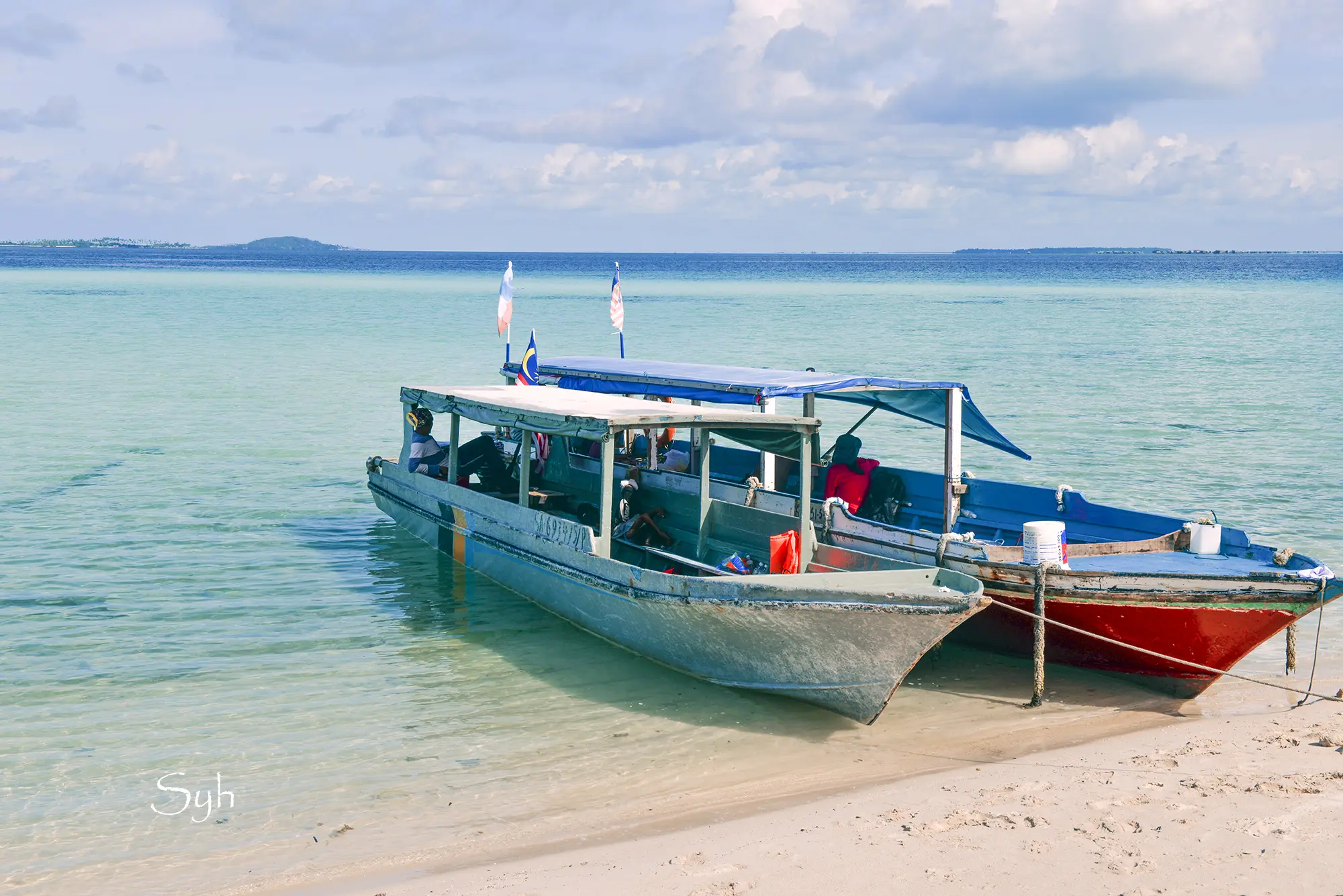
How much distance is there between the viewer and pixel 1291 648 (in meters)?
9.66

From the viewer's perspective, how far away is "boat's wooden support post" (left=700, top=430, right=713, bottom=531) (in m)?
11.3

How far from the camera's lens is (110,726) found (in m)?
9.31

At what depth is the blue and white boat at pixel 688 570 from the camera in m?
8.84

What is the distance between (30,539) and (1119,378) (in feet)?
93.3

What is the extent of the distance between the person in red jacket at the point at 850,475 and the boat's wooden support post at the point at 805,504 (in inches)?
59.7

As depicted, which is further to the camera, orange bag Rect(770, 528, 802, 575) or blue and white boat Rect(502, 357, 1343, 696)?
orange bag Rect(770, 528, 802, 575)

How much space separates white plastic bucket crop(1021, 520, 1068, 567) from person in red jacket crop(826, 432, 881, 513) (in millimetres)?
2632

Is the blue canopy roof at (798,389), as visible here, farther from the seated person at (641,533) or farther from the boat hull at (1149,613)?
the boat hull at (1149,613)

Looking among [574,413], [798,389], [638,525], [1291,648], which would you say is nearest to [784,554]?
[798,389]

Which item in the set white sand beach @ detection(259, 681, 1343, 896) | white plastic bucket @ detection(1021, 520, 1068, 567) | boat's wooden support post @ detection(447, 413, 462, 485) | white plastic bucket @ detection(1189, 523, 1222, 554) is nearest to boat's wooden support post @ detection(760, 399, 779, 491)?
white plastic bucket @ detection(1021, 520, 1068, 567)

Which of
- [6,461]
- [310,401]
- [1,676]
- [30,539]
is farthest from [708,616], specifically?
[310,401]

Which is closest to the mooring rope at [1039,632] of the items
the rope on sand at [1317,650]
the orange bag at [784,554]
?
the rope on sand at [1317,650]

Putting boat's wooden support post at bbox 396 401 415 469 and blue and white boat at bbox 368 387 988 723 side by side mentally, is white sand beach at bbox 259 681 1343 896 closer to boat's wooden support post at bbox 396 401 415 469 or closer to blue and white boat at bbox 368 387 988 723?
blue and white boat at bbox 368 387 988 723

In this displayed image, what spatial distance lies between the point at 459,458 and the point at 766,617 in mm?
6013
